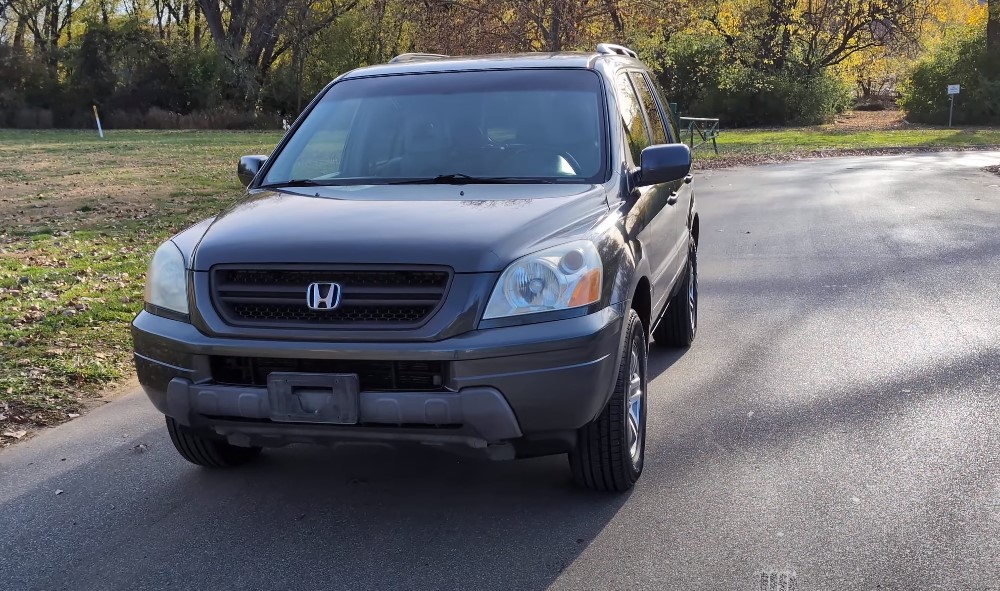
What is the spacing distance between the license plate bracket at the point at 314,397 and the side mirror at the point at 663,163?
1.78 metres

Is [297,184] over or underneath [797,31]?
underneath

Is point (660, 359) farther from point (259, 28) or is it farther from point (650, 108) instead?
point (259, 28)

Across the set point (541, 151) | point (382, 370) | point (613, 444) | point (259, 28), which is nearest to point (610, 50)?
point (541, 151)

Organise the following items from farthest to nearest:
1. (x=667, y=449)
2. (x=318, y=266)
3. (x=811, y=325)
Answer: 1. (x=811, y=325)
2. (x=667, y=449)
3. (x=318, y=266)

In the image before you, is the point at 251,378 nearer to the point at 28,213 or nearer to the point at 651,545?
the point at 651,545

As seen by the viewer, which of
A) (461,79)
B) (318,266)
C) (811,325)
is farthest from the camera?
(811,325)

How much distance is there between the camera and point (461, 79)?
17.0ft

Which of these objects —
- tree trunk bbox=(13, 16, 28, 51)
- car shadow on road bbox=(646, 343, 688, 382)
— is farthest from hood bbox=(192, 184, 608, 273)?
tree trunk bbox=(13, 16, 28, 51)

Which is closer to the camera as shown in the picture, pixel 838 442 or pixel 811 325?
pixel 838 442

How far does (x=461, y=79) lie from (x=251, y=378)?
82.1 inches

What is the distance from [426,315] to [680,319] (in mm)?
3310

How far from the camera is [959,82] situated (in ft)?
126

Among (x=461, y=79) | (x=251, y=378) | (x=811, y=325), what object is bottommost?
(x=811, y=325)

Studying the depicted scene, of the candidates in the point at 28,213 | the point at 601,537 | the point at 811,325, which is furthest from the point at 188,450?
the point at 28,213
